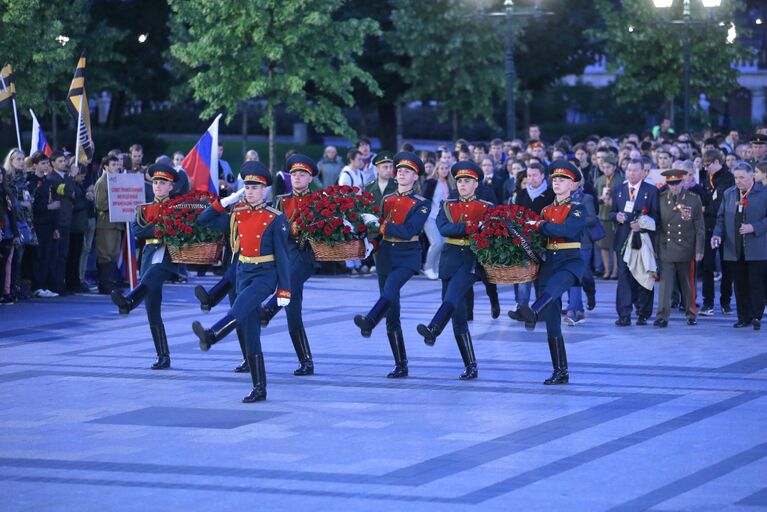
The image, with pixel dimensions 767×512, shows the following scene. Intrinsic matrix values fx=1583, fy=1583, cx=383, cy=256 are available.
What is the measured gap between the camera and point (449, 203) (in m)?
14.8

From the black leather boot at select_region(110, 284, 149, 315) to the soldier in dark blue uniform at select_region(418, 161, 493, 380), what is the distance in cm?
287

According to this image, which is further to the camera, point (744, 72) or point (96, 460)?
point (744, 72)

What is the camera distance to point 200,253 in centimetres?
1462

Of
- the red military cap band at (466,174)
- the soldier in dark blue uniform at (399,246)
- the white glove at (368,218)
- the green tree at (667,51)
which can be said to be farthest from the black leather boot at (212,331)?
the green tree at (667,51)

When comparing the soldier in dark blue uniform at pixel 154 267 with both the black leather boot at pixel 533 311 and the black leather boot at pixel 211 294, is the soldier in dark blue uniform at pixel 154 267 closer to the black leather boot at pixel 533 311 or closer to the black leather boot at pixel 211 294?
the black leather boot at pixel 211 294

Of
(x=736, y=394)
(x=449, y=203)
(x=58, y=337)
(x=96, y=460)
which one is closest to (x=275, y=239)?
(x=449, y=203)

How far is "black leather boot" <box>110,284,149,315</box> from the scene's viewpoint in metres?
14.9

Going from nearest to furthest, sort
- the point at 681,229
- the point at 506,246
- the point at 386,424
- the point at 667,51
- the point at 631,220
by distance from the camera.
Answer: the point at 386,424 < the point at 506,246 < the point at 681,229 < the point at 631,220 < the point at 667,51

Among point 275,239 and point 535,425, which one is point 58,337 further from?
point 535,425

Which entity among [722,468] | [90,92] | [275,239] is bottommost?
[722,468]

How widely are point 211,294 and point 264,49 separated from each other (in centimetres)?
1900

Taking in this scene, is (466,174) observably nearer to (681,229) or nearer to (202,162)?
(681,229)

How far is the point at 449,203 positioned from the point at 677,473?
5077 millimetres

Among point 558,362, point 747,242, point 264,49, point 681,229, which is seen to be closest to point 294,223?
point 558,362
